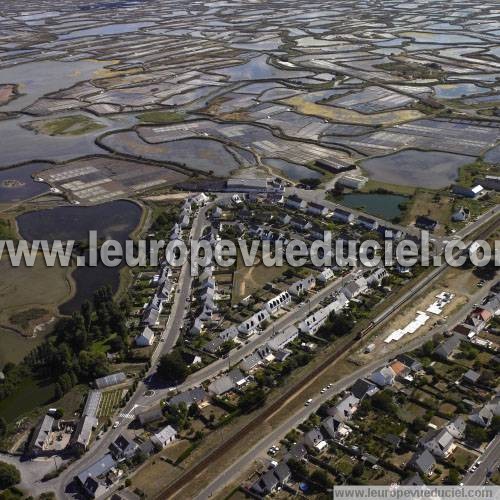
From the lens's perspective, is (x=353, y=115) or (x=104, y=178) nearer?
(x=104, y=178)

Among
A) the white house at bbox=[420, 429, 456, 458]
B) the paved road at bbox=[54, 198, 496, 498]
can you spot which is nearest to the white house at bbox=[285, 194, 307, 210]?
the paved road at bbox=[54, 198, 496, 498]

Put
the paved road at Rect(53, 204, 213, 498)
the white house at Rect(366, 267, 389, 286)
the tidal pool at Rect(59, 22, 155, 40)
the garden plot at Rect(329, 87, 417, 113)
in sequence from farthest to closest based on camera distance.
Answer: the tidal pool at Rect(59, 22, 155, 40), the garden plot at Rect(329, 87, 417, 113), the white house at Rect(366, 267, 389, 286), the paved road at Rect(53, 204, 213, 498)

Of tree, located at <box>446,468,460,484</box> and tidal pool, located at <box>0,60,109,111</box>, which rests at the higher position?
tidal pool, located at <box>0,60,109,111</box>

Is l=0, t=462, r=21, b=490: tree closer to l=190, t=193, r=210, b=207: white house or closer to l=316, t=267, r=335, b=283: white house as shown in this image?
l=316, t=267, r=335, b=283: white house

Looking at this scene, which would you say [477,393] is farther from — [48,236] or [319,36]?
[319,36]

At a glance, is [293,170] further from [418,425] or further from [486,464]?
[486,464]

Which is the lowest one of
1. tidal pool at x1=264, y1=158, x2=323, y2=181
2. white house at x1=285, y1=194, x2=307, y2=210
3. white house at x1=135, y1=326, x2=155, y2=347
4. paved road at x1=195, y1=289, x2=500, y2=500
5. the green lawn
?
the green lawn

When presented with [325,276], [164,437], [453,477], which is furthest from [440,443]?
[325,276]

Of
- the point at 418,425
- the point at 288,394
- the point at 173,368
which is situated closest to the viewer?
the point at 418,425
